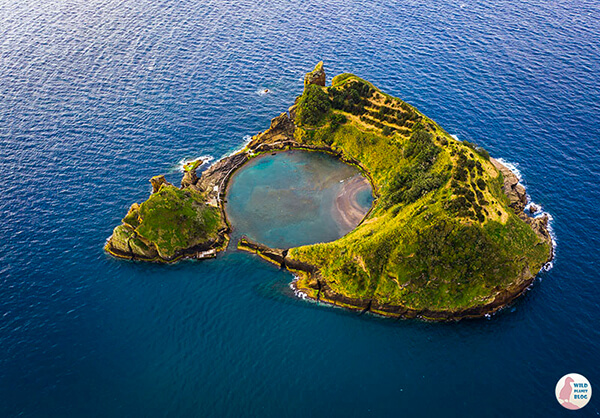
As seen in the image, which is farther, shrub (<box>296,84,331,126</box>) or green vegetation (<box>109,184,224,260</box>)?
shrub (<box>296,84,331,126</box>)

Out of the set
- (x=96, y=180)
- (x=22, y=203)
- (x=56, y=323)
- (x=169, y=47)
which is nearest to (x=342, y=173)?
(x=96, y=180)

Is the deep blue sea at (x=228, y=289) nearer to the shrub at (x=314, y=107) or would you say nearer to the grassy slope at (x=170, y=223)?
the grassy slope at (x=170, y=223)

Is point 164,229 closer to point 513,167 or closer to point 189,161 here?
point 189,161

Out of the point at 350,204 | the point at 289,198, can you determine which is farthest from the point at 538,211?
the point at 289,198

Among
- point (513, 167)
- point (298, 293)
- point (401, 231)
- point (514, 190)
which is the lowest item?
point (298, 293)

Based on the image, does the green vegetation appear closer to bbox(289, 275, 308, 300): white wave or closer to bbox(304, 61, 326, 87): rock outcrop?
bbox(289, 275, 308, 300): white wave

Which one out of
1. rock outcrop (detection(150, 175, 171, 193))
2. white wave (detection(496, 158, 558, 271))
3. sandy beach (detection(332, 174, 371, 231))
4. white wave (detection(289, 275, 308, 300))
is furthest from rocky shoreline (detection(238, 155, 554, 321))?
rock outcrop (detection(150, 175, 171, 193))
